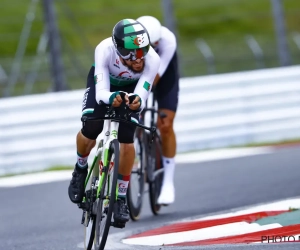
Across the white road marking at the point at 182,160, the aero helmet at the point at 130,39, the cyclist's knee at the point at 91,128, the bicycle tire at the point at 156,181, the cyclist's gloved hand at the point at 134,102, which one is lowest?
the white road marking at the point at 182,160

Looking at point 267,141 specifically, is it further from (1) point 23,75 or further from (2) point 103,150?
(1) point 23,75

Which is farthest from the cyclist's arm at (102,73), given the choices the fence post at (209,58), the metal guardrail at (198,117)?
the fence post at (209,58)

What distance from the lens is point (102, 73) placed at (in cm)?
656

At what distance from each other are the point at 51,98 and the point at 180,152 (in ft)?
7.37

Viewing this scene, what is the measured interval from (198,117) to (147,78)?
772cm

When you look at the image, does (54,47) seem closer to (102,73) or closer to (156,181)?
(156,181)

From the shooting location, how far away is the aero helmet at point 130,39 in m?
6.27

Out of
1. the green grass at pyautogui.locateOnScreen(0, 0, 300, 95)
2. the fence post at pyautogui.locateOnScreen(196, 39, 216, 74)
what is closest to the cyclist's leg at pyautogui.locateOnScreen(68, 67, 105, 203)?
the fence post at pyautogui.locateOnScreen(196, 39, 216, 74)

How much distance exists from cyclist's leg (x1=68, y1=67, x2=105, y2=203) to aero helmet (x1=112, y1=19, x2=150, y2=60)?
0.54 m

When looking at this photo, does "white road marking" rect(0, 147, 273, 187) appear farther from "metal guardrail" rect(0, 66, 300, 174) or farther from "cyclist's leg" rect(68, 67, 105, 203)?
"cyclist's leg" rect(68, 67, 105, 203)

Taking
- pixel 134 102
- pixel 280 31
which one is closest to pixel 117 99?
pixel 134 102

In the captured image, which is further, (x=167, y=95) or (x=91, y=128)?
(x=167, y=95)

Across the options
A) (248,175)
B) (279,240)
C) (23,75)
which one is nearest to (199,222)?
(279,240)

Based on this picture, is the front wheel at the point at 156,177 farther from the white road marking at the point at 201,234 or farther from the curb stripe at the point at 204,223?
the white road marking at the point at 201,234
